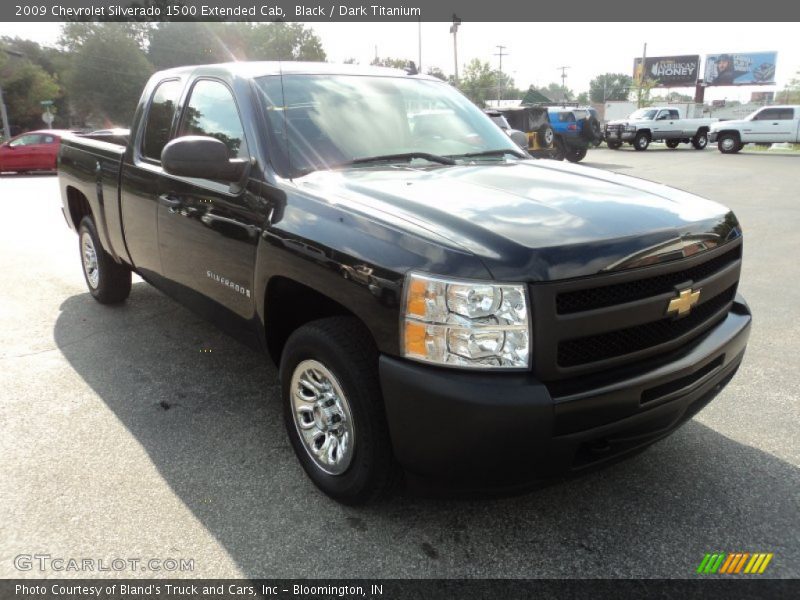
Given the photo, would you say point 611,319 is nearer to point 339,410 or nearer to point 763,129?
point 339,410

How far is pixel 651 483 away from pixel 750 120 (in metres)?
27.8

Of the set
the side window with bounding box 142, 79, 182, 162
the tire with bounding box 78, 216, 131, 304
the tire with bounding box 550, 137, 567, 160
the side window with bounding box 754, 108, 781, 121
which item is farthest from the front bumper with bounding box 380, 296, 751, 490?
the side window with bounding box 754, 108, 781, 121

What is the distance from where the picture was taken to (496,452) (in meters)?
2.08

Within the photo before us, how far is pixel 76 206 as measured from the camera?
564 centimetres

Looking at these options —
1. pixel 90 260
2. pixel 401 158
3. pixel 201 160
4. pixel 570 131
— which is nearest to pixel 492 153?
pixel 401 158

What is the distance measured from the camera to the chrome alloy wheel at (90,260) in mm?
5391

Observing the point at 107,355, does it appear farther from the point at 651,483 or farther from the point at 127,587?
the point at 651,483

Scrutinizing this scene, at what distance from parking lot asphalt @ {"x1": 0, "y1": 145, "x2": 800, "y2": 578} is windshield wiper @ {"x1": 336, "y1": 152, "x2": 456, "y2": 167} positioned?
147 centimetres

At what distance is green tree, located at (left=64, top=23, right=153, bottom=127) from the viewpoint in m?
48.4

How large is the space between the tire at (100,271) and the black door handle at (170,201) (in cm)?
168

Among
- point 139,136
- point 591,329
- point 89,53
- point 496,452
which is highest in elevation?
point 89,53

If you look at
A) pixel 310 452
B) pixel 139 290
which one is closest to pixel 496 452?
pixel 310 452

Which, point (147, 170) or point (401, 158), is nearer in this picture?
point (401, 158)

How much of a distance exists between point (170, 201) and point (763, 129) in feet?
91.8
